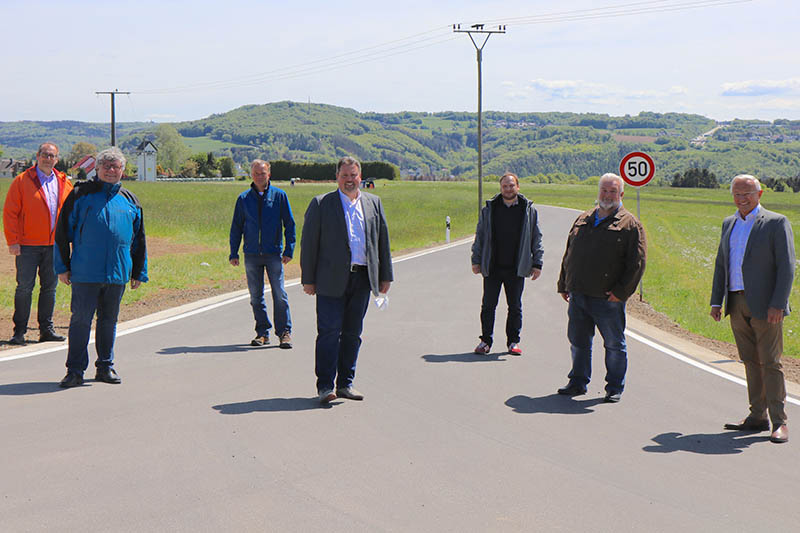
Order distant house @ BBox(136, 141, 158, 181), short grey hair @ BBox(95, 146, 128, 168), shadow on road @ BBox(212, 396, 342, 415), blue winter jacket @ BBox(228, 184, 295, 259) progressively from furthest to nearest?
distant house @ BBox(136, 141, 158, 181) < blue winter jacket @ BBox(228, 184, 295, 259) < short grey hair @ BBox(95, 146, 128, 168) < shadow on road @ BBox(212, 396, 342, 415)

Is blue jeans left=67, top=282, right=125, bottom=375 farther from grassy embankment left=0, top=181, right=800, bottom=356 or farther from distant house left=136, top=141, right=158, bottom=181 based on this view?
distant house left=136, top=141, right=158, bottom=181

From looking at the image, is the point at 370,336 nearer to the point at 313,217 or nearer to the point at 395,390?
the point at 395,390

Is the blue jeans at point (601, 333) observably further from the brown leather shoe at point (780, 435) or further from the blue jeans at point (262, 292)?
the blue jeans at point (262, 292)

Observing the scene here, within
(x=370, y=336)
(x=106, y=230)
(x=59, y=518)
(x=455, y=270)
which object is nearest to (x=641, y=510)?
(x=59, y=518)

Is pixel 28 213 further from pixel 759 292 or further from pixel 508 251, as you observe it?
pixel 759 292

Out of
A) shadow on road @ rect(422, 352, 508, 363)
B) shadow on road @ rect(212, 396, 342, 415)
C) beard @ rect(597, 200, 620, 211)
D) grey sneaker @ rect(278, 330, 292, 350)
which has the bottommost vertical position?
shadow on road @ rect(422, 352, 508, 363)

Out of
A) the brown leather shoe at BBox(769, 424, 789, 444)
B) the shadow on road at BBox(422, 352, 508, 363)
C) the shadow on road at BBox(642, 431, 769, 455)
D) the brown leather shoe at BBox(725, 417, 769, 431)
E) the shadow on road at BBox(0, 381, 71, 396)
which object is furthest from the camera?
the shadow on road at BBox(422, 352, 508, 363)

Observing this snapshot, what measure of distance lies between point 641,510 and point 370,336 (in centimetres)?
599

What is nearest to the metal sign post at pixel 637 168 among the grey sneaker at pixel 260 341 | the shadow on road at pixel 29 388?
the grey sneaker at pixel 260 341

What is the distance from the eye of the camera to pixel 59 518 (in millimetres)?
4320

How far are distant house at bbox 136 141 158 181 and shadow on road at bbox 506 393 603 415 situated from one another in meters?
136

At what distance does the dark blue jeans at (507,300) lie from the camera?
31.1 ft

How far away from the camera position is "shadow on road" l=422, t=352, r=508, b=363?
903 centimetres

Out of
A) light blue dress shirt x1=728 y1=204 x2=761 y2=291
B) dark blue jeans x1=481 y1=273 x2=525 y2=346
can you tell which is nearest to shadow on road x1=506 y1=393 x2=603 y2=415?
light blue dress shirt x1=728 y1=204 x2=761 y2=291
